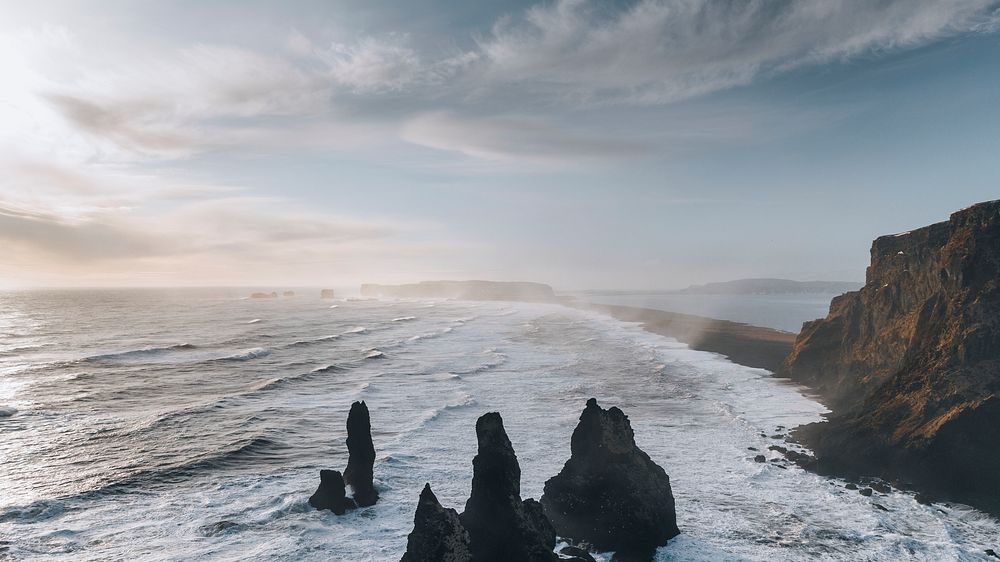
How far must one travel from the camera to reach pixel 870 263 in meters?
44.0

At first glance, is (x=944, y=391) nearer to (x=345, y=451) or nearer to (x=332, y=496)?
(x=332, y=496)

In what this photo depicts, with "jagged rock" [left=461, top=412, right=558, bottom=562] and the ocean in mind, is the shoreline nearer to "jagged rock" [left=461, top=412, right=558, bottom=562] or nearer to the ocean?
the ocean

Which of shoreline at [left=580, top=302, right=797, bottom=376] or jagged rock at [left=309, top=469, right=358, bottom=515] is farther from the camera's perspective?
shoreline at [left=580, top=302, right=797, bottom=376]

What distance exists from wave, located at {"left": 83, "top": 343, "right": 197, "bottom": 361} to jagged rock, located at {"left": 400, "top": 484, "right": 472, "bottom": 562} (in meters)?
65.5

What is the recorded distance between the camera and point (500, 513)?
15.6 meters

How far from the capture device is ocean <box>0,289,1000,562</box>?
19031 mm

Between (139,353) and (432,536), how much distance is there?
69.3 meters

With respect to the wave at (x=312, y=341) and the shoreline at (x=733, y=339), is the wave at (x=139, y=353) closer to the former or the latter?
the wave at (x=312, y=341)

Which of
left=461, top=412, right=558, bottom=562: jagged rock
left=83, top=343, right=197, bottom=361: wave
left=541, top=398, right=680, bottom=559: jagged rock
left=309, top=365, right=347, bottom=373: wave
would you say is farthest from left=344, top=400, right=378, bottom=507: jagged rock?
left=83, top=343, right=197, bottom=361: wave

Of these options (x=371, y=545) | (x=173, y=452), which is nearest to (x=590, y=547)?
(x=371, y=545)

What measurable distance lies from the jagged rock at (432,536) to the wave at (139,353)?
6549 centimetres

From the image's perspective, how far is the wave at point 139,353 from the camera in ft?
208

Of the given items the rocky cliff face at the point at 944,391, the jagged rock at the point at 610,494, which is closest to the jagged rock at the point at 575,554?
the jagged rock at the point at 610,494

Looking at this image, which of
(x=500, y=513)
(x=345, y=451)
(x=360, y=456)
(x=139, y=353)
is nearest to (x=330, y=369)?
(x=345, y=451)
